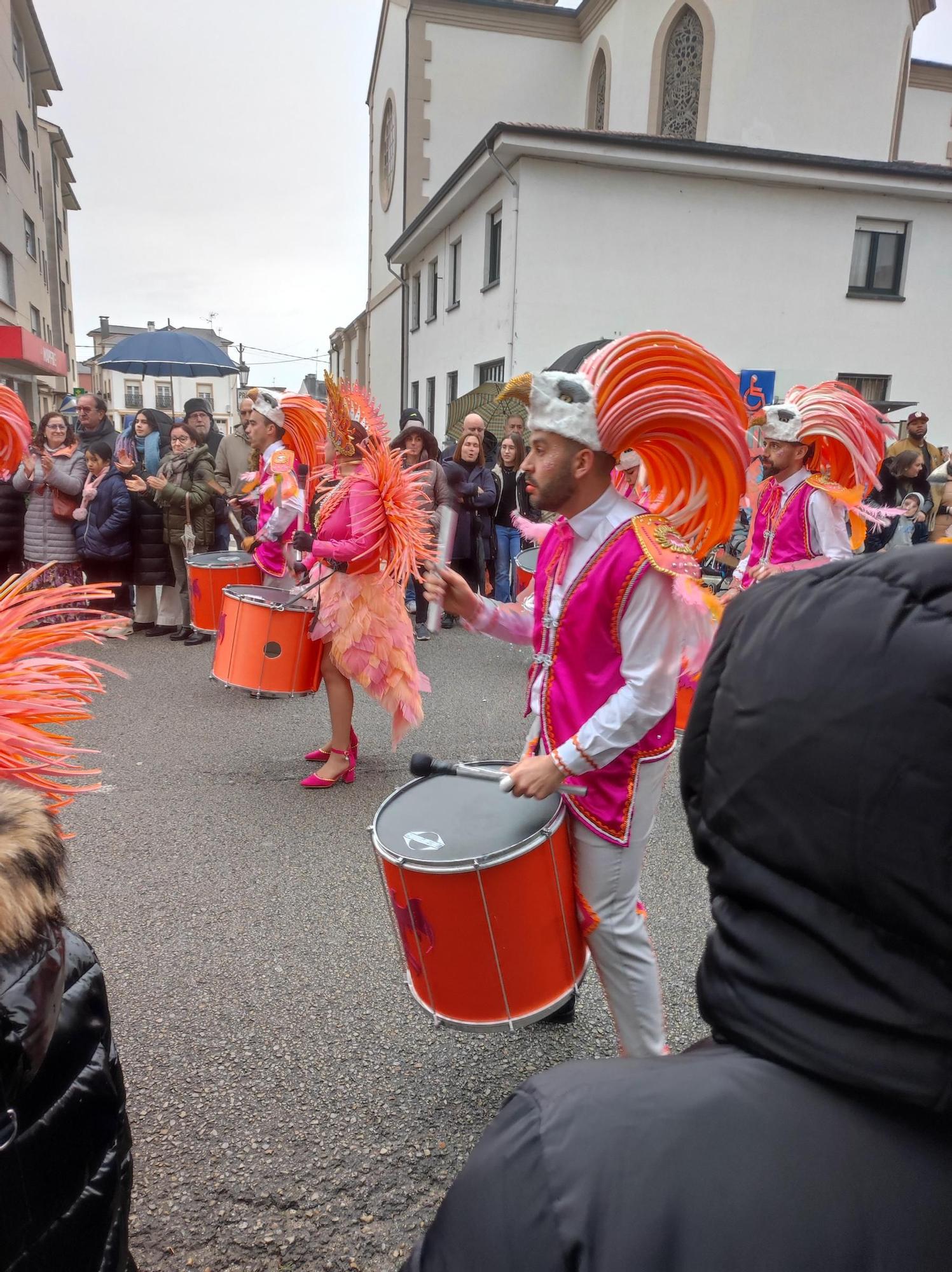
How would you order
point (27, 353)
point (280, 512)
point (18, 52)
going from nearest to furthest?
point (280, 512) < point (27, 353) < point (18, 52)

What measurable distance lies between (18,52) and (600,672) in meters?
31.7

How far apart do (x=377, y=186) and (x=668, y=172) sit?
16.9 metres

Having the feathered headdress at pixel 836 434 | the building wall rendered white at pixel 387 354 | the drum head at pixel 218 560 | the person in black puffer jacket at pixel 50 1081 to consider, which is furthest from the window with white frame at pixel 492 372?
the person in black puffer jacket at pixel 50 1081

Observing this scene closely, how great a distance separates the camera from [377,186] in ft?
95.0

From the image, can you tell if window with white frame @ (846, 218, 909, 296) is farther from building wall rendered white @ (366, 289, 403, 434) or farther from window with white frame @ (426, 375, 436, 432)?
building wall rendered white @ (366, 289, 403, 434)

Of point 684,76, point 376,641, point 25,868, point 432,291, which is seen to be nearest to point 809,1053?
point 25,868

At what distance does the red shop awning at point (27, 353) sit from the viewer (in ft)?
64.0

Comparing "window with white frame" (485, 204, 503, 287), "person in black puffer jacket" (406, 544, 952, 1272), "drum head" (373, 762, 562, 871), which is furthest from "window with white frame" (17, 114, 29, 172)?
"person in black puffer jacket" (406, 544, 952, 1272)

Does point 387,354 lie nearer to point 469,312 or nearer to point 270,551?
point 469,312

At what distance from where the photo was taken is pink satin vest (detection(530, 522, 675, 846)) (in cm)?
206

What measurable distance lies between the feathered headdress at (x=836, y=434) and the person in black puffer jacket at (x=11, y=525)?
600 centimetres

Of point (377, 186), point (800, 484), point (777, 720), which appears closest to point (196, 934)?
point (777, 720)

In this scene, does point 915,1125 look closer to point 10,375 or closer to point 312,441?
point 312,441

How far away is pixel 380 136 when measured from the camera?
2791cm
